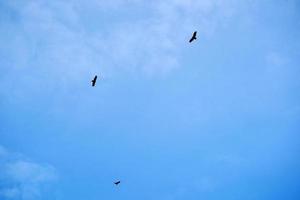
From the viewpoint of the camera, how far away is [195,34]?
26219 millimetres

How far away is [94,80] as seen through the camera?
27469 millimetres

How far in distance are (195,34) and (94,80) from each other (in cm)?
1055
